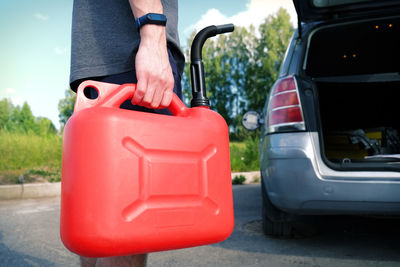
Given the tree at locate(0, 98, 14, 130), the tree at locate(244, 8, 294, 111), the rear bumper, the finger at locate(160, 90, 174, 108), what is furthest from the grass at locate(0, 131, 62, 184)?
the tree at locate(244, 8, 294, 111)

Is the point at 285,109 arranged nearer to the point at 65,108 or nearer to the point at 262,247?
the point at 262,247

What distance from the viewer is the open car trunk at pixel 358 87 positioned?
3139 millimetres

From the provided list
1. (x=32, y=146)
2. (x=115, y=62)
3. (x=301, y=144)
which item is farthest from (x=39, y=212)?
(x=32, y=146)

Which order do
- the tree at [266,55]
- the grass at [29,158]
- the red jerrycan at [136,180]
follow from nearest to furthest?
1. the red jerrycan at [136,180]
2. the grass at [29,158]
3. the tree at [266,55]

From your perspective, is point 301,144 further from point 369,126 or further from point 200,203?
point 369,126

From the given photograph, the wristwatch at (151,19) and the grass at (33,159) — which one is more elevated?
the wristwatch at (151,19)

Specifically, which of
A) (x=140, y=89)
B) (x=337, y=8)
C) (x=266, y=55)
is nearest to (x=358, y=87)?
(x=337, y=8)

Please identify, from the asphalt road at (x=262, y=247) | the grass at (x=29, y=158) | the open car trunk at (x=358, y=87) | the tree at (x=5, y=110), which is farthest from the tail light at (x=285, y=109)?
the tree at (x=5, y=110)

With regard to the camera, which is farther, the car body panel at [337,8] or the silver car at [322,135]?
the car body panel at [337,8]

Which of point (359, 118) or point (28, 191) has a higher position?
point (359, 118)

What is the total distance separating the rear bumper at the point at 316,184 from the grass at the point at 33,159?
17.9 ft

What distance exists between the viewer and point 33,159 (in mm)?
8211

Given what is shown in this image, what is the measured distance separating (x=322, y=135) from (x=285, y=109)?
28cm

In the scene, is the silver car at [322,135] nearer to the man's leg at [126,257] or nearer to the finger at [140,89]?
the man's leg at [126,257]
